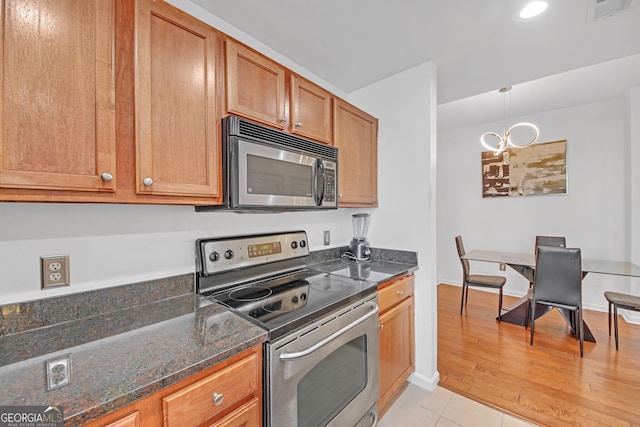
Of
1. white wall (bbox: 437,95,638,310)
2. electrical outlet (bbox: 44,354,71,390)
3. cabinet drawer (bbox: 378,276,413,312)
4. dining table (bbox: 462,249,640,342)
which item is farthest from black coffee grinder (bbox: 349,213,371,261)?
white wall (bbox: 437,95,638,310)

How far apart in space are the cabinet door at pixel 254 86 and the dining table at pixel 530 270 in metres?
2.90

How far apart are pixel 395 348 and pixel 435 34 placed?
204 centimetres

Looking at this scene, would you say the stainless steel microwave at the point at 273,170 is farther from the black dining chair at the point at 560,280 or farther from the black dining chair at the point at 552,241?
the black dining chair at the point at 552,241

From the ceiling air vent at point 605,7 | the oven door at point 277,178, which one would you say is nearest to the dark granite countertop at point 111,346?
the oven door at point 277,178

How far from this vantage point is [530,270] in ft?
10.0

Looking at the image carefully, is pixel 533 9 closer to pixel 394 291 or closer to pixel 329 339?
pixel 394 291

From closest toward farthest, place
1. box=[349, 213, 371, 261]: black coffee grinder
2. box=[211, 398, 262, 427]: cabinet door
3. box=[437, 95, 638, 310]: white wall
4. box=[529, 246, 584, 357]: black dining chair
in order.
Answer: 1. box=[211, 398, 262, 427]: cabinet door
2. box=[349, 213, 371, 261]: black coffee grinder
3. box=[529, 246, 584, 357]: black dining chair
4. box=[437, 95, 638, 310]: white wall

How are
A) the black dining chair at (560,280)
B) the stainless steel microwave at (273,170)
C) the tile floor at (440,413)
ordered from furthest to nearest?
the black dining chair at (560,280)
the tile floor at (440,413)
the stainless steel microwave at (273,170)

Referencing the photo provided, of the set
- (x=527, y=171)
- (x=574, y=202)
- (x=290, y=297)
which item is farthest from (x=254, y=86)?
(x=574, y=202)

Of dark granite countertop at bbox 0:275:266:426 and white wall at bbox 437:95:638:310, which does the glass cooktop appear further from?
white wall at bbox 437:95:638:310

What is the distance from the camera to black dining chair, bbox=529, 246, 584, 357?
2414 mm

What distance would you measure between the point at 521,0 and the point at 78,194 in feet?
7.15

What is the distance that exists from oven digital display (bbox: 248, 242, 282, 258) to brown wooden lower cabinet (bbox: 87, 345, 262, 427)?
712mm

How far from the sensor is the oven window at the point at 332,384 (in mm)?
1136
